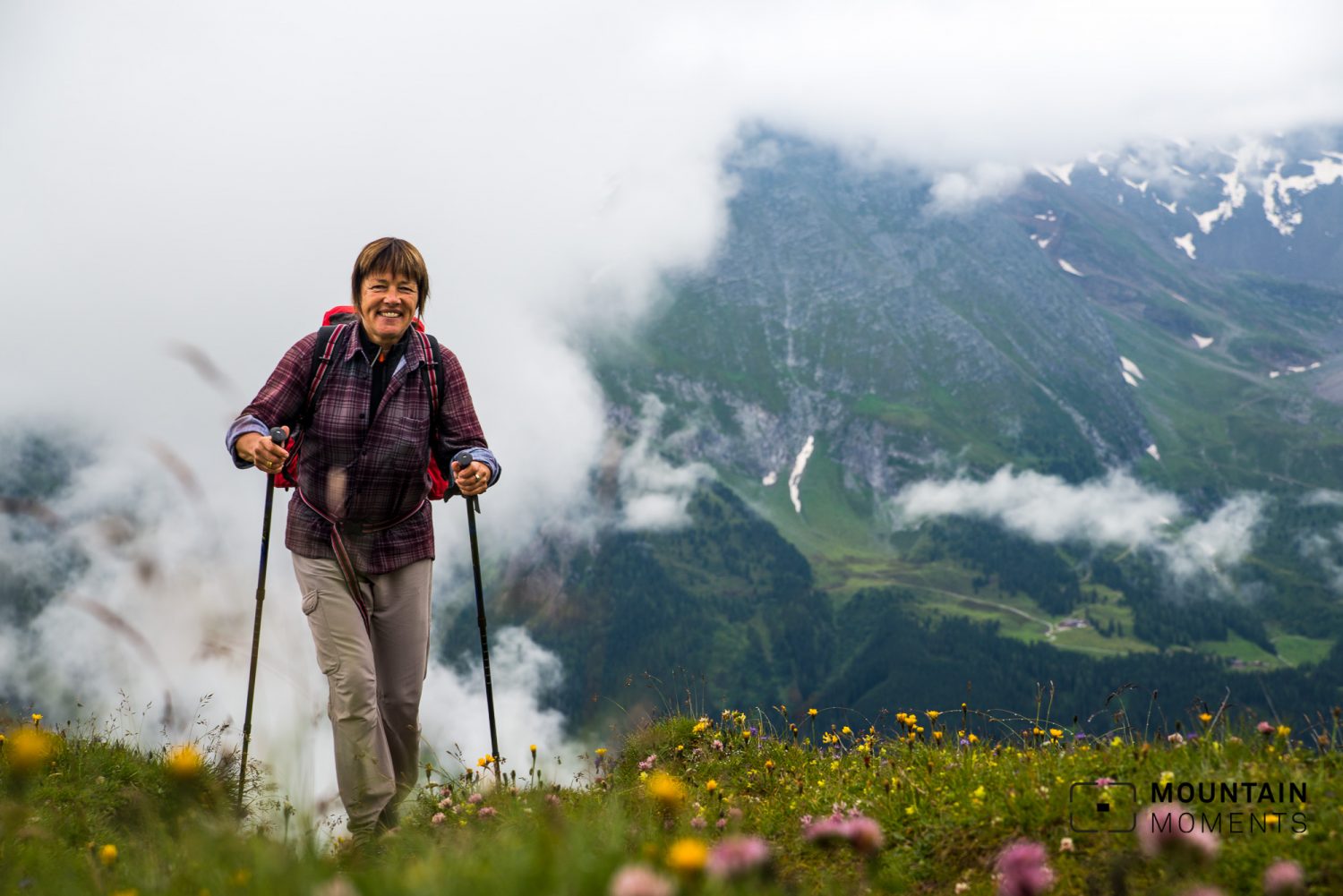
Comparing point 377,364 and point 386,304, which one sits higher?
point 386,304

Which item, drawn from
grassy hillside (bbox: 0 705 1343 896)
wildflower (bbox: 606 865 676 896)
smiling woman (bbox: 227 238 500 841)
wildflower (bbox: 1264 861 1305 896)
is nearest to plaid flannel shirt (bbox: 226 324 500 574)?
smiling woman (bbox: 227 238 500 841)

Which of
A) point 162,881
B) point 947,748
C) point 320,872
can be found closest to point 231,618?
point 162,881

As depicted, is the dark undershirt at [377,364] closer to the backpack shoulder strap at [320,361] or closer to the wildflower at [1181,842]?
the backpack shoulder strap at [320,361]

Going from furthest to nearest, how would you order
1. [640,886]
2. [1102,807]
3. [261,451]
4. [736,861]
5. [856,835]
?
1. [261,451]
2. [1102,807]
3. [856,835]
4. [736,861]
5. [640,886]

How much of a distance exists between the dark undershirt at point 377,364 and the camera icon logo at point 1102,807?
5229 mm

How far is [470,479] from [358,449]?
86 centimetres

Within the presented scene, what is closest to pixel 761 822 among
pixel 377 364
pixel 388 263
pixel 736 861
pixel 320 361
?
pixel 736 861

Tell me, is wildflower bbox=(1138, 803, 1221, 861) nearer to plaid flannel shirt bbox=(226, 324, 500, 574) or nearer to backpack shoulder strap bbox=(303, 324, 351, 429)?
plaid flannel shirt bbox=(226, 324, 500, 574)

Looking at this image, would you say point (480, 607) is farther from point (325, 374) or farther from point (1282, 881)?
point (1282, 881)

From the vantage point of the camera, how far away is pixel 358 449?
6.51m

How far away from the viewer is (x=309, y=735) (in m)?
3.82

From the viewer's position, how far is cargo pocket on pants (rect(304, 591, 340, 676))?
6328 mm

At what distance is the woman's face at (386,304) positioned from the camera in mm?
6559

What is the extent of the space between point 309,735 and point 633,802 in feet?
9.21
